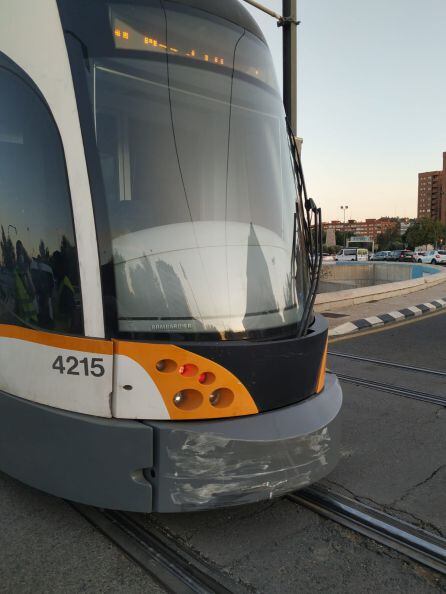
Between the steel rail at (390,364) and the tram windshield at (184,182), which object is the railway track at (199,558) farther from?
the steel rail at (390,364)

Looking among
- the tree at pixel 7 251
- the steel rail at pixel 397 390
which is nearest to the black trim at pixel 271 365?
the tree at pixel 7 251

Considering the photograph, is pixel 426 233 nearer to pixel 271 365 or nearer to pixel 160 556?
pixel 271 365

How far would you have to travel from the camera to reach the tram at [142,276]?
8.29 ft

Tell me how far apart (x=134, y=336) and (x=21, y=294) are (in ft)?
2.73

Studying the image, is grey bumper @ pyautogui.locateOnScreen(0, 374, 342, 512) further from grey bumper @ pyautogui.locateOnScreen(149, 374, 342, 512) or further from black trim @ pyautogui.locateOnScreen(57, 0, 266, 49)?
black trim @ pyautogui.locateOnScreen(57, 0, 266, 49)

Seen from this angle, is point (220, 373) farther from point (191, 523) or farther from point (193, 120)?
point (193, 120)

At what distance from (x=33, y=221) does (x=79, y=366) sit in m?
0.88

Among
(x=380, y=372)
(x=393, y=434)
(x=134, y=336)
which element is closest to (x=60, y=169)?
(x=134, y=336)

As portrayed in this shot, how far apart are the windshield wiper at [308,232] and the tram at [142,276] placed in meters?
0.25

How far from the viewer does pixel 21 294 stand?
288 centimetres

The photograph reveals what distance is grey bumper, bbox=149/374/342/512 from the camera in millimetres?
2477

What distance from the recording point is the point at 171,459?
2.48 metres

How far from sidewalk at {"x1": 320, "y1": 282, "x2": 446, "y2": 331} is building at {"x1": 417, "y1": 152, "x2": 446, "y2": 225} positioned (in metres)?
134

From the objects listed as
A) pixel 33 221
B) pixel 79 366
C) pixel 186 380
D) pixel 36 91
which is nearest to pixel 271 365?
pixel 186 380
